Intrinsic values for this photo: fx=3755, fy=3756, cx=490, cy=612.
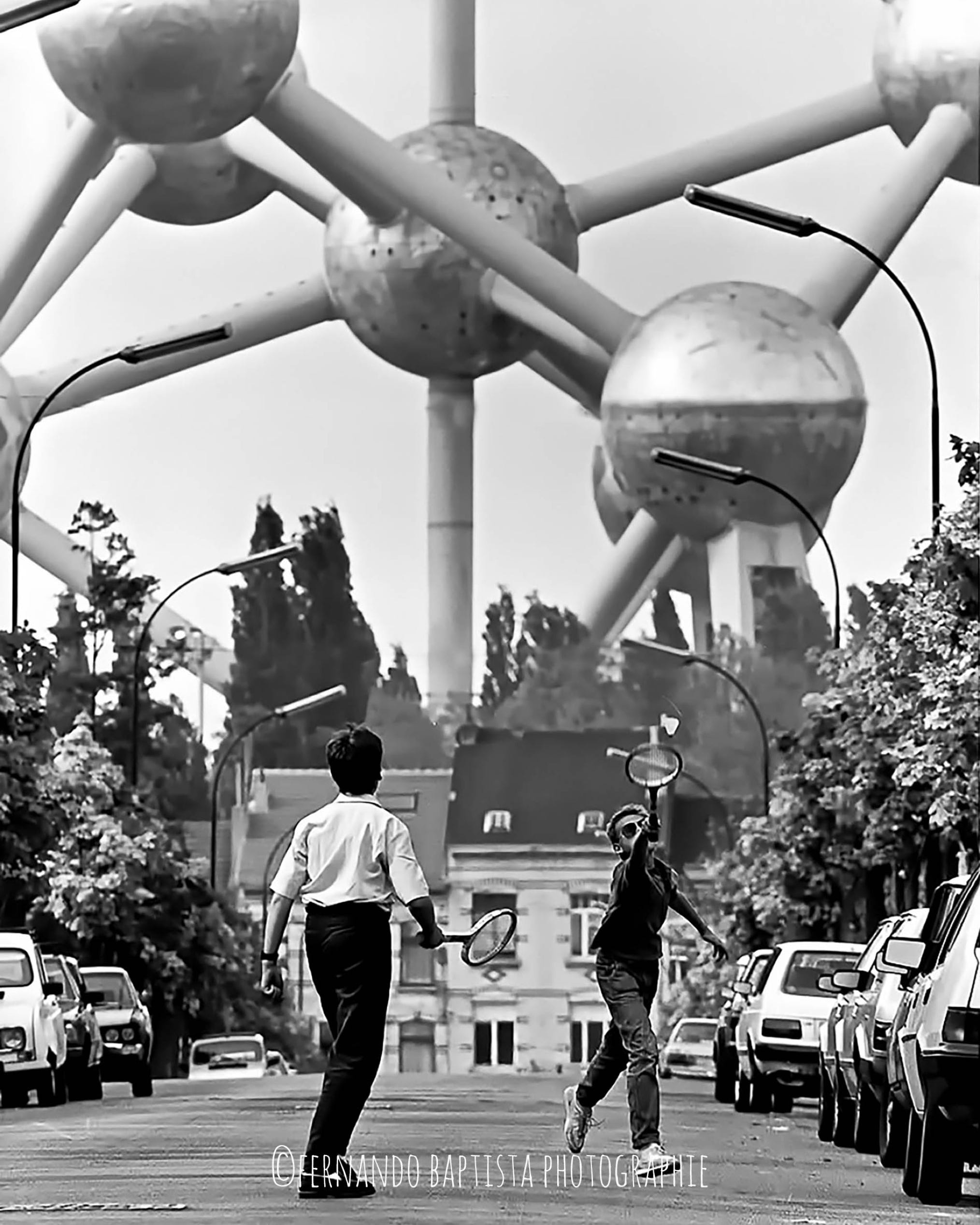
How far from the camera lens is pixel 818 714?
47.0 m

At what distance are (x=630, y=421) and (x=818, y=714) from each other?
25863mm

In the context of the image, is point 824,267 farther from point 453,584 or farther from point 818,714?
point 818,714

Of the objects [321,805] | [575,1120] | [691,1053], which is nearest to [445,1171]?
[575,1120]

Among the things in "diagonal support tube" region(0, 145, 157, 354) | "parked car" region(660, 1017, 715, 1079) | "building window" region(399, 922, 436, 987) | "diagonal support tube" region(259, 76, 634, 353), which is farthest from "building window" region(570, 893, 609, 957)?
"parked car" region(660, 1017, 715, 1079)

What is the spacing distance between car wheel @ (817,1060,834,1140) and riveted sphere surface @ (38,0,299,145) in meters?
46.8

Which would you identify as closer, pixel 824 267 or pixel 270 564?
pixel 824 267

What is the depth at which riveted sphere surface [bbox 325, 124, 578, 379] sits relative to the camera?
255ft

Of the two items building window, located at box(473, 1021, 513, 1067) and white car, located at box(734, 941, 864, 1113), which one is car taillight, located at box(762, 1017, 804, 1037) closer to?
white car, located at box(734, 941, 864, 1113)

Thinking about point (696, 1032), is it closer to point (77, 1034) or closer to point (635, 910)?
point (77, 1034)

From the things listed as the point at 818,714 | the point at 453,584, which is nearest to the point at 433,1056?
the point at 453,584

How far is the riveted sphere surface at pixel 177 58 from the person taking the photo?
226 ft

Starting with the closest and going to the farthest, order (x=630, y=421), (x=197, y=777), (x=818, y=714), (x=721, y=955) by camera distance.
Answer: (x=721, y=955) < (x=818, y=714) < (x=630, y=421) < (x=197, y=777)

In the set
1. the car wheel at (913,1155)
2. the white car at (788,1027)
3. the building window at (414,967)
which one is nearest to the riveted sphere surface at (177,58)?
the white car at (788,1027)

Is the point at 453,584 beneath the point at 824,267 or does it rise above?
beneath
